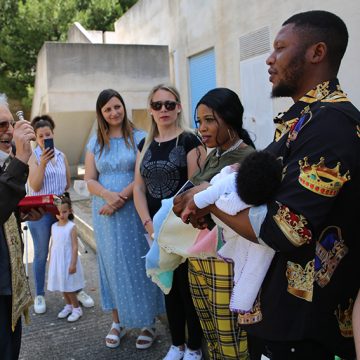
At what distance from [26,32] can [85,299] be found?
55.7 feet

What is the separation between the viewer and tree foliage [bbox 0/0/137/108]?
1833 centimetres

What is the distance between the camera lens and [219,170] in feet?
8.00

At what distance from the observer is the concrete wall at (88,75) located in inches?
434

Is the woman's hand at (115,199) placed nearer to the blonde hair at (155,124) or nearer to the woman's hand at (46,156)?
the blonde hair at (155,124)

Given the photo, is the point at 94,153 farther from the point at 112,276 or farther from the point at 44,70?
the point at 44,70

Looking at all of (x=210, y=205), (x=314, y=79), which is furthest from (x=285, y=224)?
(x=314, y=79)

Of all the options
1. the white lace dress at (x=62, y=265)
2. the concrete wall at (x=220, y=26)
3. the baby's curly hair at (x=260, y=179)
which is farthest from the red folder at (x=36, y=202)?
the concrete wall at (x=220, y=26)

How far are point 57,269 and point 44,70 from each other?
27.2ft

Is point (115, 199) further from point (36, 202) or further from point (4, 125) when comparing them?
point (4, 125)

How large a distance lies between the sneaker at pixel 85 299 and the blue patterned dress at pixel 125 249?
956 mm

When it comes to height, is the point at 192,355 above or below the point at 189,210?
below

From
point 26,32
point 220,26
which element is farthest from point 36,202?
point 26,32

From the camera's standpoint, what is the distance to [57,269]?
13.9 feet

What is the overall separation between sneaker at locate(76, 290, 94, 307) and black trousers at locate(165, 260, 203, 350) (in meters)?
1.55
